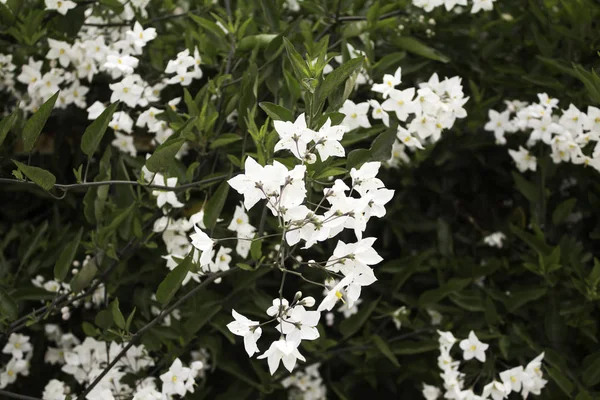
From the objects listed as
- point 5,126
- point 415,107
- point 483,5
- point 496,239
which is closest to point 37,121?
point 5,126

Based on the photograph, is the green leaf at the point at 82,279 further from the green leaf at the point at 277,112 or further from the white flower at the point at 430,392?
the white flower at the point at 430,392

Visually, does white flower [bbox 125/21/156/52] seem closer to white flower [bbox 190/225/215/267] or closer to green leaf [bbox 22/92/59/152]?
green leaf [bbox 22/92/59/152]

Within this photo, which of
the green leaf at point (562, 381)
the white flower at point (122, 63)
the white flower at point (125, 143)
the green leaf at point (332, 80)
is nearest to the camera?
the green leaf at point (332, 80)

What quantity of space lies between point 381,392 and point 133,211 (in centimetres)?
90

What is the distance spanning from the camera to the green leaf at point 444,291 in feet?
5.56

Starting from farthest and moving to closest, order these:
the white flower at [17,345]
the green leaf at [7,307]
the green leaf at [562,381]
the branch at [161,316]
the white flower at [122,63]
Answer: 1. the white flower at [17,345]
2. the white flower at [122,63]
3. the green leaf at [562,381]
4. the green leaf at [7,307]
5. the branch at [161,316]

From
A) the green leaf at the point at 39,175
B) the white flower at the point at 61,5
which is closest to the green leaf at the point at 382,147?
the green leaf at the point at 39,175

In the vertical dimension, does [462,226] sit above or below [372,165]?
below

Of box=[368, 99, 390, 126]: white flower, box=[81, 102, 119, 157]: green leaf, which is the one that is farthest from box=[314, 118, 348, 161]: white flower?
box=[368, 99, 390, 126]: white flower

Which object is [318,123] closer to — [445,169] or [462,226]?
[445,169]

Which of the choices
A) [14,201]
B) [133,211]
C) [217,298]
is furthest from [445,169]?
[14,201]

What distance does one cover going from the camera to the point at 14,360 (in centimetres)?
177

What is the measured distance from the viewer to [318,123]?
1155 mm

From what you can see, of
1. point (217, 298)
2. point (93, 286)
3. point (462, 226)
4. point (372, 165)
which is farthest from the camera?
point (462, 226)
